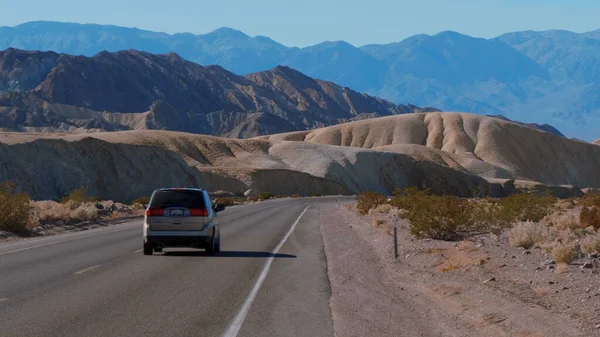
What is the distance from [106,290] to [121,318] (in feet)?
9.44

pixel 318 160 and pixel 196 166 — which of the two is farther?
pixel 318 160

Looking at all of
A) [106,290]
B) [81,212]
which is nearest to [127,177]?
[81,212]

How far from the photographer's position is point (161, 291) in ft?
44.2

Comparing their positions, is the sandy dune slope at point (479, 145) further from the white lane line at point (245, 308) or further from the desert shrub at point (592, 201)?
the white lane line at point (245, 308)

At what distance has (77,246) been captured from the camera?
2298cm

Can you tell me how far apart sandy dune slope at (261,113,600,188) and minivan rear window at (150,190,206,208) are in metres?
134

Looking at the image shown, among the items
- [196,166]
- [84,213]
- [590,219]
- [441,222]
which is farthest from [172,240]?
[196,166]

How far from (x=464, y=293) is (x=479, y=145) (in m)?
164

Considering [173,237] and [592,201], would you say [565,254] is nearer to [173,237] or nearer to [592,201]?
[173,237]

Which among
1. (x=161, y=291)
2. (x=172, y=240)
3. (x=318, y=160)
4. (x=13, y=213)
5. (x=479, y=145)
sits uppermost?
(x=479, y=145)

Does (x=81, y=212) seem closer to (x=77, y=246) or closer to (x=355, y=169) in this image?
(x=77, y=246)

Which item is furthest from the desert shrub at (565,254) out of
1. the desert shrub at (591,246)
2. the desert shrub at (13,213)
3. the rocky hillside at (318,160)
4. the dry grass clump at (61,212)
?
the rocky hillside at (318,160)

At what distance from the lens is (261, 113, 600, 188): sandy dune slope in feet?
529

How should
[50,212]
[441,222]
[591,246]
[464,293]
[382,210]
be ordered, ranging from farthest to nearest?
1. [382,210]
2. [50,212]
3. [441,222]
4. [591,246]
5. [464,293]
